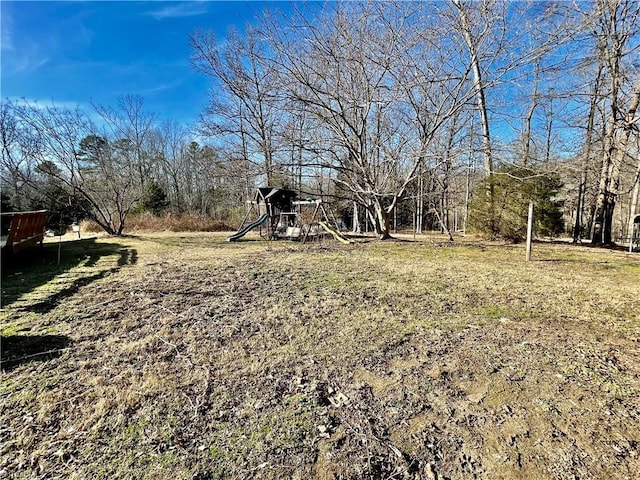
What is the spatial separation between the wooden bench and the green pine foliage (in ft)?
37.3

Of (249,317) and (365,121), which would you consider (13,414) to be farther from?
(365,121)

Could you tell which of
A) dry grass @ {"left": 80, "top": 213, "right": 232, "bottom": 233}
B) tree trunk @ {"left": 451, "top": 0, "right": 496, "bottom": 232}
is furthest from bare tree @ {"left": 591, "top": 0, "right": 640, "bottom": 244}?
dry grass @ {"left": 80, "top": 213, "right": 232, "bottom": 233}

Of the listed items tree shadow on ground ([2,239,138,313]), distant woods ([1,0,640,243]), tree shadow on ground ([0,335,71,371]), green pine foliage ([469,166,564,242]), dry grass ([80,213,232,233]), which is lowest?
tree shadow on ground ([0,335,71,371])

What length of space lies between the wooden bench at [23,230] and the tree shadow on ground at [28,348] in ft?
13.5

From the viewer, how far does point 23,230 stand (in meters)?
6.03

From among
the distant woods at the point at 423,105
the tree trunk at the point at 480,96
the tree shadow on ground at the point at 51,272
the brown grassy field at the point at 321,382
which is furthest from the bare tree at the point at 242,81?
the brown grassy field at the point at 321,382

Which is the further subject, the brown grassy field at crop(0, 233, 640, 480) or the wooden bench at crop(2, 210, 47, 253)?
the wooden bench at crop(2, 210, 47, 253)

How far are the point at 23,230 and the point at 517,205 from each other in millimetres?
12278

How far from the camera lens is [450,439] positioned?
152cm

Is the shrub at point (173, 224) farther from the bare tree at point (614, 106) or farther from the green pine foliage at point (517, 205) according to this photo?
the bare tree at point (614, 106)

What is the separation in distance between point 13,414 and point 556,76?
11723 mm

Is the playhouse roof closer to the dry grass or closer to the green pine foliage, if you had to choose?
the dry grass

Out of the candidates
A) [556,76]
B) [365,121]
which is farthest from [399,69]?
[556,76]

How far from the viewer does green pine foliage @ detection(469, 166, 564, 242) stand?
9703mm
